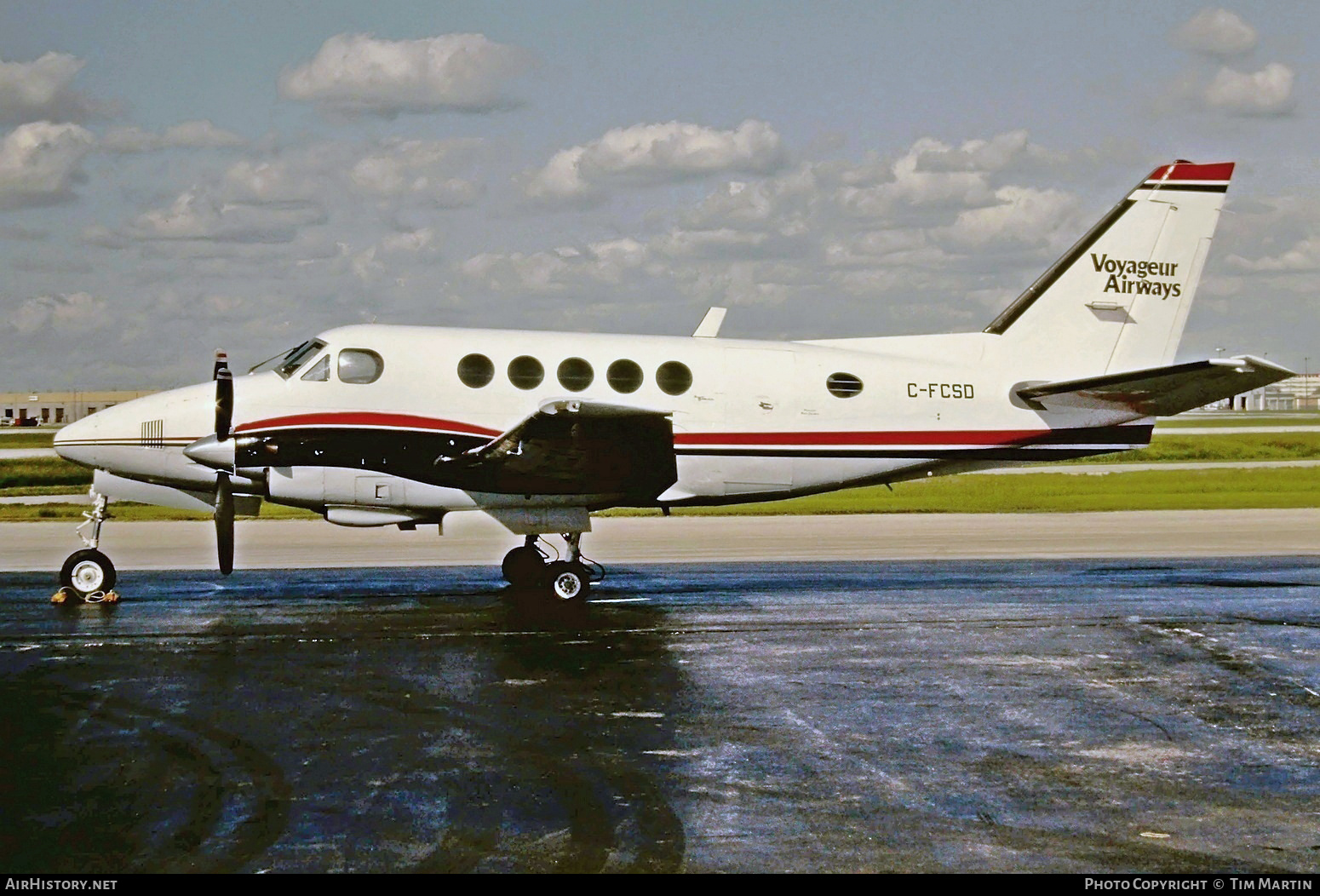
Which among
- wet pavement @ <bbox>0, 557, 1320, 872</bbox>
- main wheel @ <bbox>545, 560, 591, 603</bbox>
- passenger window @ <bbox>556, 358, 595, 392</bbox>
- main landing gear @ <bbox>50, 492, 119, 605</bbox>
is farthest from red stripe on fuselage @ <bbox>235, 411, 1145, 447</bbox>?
main landing gear @ <bbox>50, 492, 119, 605</bbox>

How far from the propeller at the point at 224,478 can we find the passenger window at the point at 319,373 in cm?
97

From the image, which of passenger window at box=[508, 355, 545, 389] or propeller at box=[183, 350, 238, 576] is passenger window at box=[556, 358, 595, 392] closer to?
passenger window at box=[508, 355, 545, 389]

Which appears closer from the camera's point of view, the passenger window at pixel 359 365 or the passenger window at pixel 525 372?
the passenger window at pixel 359 365

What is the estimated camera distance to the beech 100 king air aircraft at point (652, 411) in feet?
53.7

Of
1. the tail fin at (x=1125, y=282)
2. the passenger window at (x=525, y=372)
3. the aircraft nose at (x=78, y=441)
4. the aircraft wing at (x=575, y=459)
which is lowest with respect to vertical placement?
the aircraft wing at (x=575, y=459)

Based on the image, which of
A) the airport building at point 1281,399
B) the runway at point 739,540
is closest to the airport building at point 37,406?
the runway at point 739,540

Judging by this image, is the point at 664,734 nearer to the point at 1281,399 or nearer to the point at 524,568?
the point at 524,568

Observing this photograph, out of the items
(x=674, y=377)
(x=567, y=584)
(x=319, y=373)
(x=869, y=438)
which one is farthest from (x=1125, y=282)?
(x=319, y=373)

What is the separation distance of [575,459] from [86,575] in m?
6.59

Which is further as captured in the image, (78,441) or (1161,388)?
(1161,388)

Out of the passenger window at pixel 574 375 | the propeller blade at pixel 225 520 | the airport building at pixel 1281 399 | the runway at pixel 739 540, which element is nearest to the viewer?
the propeller blade at pixel 225 520

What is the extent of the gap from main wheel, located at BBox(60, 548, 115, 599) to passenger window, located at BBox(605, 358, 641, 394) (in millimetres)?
7058

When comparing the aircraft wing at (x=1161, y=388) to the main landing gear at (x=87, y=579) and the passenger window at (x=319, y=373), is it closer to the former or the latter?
the passenger window at (x=319, y=373)

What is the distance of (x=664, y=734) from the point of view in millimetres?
9516
